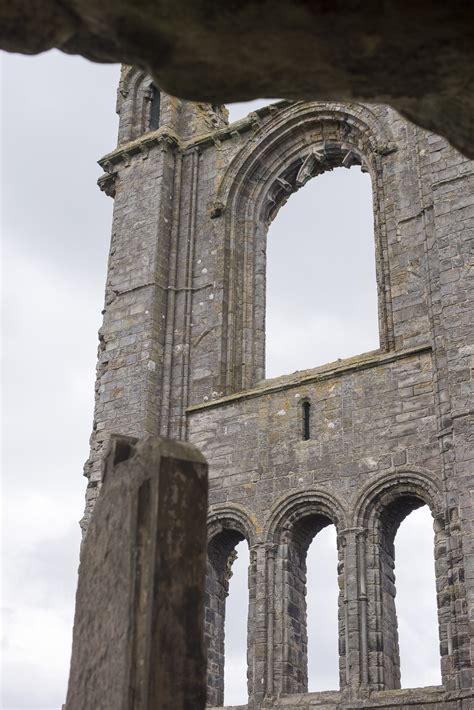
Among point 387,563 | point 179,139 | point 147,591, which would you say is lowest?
point 147,591

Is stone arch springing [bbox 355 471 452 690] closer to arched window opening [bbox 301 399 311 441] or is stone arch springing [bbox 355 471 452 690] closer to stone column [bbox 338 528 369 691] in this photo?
stone column [bbox 338 528 369 691]

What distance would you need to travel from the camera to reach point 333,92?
3016mm

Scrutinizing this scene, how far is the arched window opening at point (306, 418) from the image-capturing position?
45.7 feet

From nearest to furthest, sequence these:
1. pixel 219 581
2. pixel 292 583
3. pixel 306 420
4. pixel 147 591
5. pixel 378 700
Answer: pixel 147 591
pixel 378 700
pixel 292 583
pixel 306 420
pixel 219 581

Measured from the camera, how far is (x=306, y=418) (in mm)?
14062

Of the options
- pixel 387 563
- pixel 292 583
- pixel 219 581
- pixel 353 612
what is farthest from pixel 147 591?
pixel 219 581

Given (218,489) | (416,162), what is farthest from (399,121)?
(218,489)

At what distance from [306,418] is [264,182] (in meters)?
4.91

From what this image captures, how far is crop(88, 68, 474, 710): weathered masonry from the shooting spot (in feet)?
40.2

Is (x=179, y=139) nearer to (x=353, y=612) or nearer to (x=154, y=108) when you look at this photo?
(x=154, y=108)

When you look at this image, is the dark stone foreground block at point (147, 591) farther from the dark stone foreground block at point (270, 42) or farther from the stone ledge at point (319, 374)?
the stone ledge at point (319, 374)

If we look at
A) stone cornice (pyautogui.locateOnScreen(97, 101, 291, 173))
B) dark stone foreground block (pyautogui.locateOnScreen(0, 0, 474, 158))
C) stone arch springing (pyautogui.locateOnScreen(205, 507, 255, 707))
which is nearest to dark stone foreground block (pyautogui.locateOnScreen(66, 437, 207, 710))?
dark stone foreground block (pyautogui.locateOnScreen(0, 0, 474, 158))

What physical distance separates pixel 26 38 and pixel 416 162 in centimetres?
1277

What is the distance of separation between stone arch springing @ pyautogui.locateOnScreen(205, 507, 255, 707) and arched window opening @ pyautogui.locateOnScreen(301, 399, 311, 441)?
1.38m
